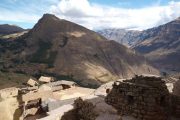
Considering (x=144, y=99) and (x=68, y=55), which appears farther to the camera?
(x=68, y=55)

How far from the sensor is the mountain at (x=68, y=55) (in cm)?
10644

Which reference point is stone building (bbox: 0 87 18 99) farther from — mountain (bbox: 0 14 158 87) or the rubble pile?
mountain (bbox: 0 14 158 87)

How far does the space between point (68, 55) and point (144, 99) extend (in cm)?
10305

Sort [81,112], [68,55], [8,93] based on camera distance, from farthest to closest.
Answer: [68,55] < [8,93] < [81,112]

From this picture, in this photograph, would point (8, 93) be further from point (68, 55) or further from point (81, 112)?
point (68, 55)

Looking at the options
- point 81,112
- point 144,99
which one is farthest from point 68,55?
point 144,99

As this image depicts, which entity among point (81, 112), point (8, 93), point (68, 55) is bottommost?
point (8, 93)

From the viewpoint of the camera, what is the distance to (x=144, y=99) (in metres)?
12.4

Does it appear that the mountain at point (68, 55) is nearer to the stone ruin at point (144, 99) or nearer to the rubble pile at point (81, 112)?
the stone ruin at point (144, 99)

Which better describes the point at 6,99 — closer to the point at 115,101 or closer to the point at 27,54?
the point at 115,101

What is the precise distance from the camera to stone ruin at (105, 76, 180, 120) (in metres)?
12.3

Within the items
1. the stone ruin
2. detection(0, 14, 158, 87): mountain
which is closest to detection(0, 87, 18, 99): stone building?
the stone ruin

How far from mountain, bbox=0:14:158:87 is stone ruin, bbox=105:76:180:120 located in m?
83.5

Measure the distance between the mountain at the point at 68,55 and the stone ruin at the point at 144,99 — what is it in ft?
274
